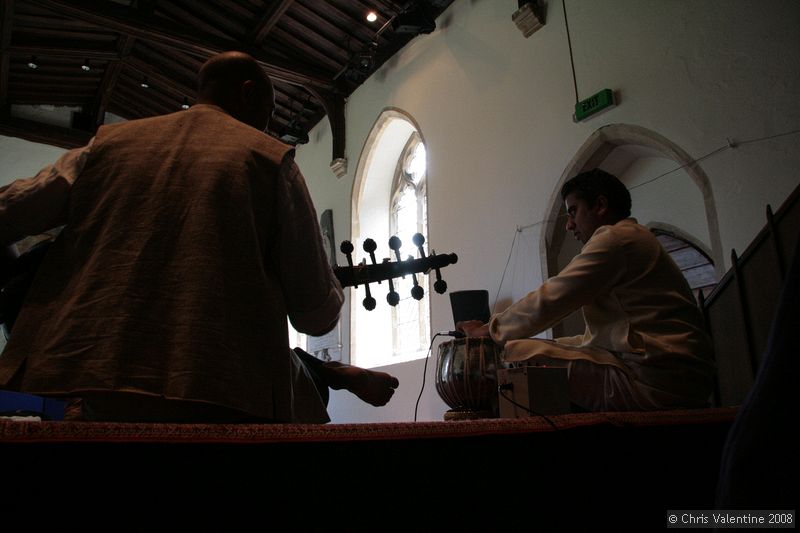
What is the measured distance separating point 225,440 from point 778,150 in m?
3.35

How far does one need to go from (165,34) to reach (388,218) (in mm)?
3354

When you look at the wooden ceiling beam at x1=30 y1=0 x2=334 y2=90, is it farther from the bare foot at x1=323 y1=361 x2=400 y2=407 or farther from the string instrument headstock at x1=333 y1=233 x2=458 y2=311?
the bare foot at x1=323 y1=361 x2=400 y2=407

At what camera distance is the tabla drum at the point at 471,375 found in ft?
10.9

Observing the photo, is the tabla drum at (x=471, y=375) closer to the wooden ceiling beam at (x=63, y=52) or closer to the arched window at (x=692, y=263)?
the arched window at (x=692, y=263)

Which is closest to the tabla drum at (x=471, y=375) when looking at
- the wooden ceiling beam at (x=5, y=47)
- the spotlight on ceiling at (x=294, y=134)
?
the spotlight on ceiling at (x=294, y=134)

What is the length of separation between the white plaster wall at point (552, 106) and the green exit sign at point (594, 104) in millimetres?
62

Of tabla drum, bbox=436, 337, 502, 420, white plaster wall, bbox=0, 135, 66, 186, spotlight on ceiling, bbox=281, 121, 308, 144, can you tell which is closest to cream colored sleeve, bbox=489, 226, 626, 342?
tabla drum, bbox=436, 337, 502, 420

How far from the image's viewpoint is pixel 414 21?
5781 millimetres

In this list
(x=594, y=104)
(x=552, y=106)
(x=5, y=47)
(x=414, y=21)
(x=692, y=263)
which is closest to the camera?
(x=594, y=104)

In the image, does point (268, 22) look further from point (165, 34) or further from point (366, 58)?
point (366, 58)

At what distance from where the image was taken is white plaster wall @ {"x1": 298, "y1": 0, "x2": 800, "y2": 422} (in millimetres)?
3312

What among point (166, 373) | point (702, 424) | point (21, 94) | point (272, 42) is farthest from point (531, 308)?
point (21, 94)

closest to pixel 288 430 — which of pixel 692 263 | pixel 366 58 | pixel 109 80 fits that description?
pixel 692 263

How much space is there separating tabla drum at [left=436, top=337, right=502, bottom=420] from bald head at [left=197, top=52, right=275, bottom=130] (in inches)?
83.5
